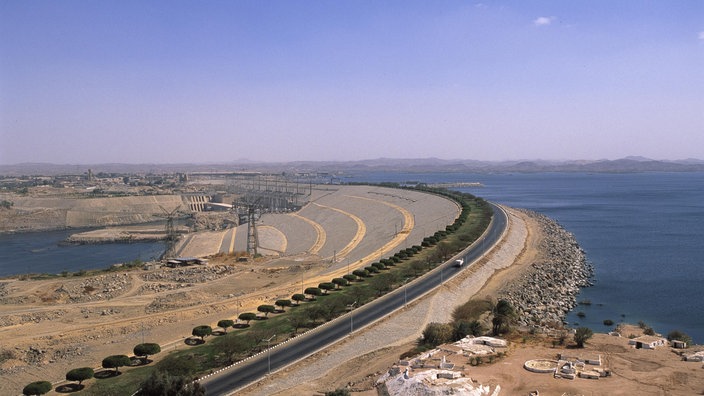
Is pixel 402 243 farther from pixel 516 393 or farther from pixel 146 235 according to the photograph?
pixel 146 235

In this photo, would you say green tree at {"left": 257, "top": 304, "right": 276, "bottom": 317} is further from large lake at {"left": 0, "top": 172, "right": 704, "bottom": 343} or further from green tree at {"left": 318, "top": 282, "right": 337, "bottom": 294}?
large lake at {"left": 0, "top": 172, "right": 704, "bottom": 343}

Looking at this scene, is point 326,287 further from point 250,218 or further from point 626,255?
point 250,218

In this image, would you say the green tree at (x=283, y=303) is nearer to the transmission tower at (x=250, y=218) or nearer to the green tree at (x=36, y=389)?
the green tree at (x=36, y=389)

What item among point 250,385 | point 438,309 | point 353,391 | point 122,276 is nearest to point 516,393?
point 353,391

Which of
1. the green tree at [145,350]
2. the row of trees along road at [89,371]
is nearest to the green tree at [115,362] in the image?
the row of trees along road at [89,371]

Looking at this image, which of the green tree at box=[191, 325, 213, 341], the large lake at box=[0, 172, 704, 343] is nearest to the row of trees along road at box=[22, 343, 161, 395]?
the green tree at box=[191, 325, 213, 341]

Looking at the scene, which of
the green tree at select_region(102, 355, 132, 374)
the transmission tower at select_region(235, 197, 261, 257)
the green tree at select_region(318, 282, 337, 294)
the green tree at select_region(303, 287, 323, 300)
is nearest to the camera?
the green tree at select_region(102, 355, 132, 374)
